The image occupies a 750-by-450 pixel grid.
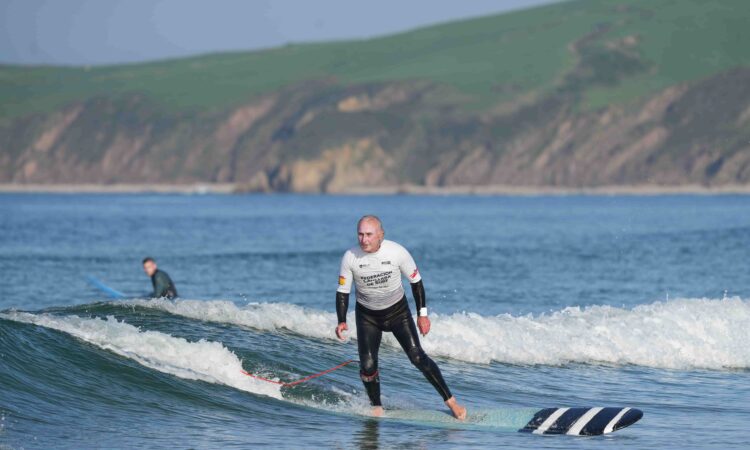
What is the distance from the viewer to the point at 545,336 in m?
21.1

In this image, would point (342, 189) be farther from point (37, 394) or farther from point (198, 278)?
point (37, 394)

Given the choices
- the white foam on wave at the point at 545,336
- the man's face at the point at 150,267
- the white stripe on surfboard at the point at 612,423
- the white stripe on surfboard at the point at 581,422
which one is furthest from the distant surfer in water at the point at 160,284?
the white stripe on surfboard at the point at 612,423

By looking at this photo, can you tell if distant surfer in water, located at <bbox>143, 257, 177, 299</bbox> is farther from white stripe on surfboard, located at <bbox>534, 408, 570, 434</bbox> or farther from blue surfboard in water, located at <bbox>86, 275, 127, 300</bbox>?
white stripe on surfboard, located at <bbox>534, 408, 570, 434</bbox>

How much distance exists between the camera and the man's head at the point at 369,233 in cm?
1327

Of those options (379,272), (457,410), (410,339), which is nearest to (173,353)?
(410,339)

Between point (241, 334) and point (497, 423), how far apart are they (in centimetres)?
677

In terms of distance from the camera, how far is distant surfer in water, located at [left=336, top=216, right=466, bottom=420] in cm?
1352

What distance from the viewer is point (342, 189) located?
197 metres

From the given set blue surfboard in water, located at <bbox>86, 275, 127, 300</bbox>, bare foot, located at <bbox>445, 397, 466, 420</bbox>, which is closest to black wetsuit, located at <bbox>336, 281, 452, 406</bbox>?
bare foot, located at <bbox>445, 397, 466, 420</bbox>

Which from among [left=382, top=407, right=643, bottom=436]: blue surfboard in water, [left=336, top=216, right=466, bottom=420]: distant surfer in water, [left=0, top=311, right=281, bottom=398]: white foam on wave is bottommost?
[left=382, top=407, right=643, bottom=436]: blue surfboard in water

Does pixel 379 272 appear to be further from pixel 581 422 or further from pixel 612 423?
pixel 612 423

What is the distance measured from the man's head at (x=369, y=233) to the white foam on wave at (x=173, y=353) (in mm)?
3412

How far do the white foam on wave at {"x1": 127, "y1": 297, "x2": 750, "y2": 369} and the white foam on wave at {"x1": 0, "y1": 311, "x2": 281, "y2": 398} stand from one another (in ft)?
10.3

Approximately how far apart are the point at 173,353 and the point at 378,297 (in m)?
4.35
